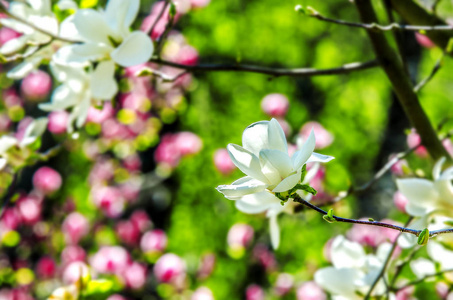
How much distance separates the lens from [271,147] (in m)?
0.67

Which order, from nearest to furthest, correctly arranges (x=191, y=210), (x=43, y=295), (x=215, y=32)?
1. (x=43, y=295)
2. (x=191, y=210)
3. (x=215, y=32)

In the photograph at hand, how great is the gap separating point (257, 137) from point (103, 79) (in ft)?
1.59

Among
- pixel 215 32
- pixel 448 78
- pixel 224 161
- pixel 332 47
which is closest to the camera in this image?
pixel 224 161

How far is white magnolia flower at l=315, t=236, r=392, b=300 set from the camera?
102cm

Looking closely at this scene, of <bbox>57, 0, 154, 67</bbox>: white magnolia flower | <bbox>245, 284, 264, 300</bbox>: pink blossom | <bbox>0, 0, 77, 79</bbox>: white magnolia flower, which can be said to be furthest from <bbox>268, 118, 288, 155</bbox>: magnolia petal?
<bbox>245, 284, 264, 300</bbox>: pink blossom

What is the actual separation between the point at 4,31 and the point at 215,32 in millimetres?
1780

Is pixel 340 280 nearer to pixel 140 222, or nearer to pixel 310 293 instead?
pixel 310 293

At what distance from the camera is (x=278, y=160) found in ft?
2.11

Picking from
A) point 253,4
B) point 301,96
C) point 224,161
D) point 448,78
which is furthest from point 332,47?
point 224,161

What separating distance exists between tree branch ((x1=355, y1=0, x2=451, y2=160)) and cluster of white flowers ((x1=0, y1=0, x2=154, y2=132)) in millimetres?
503

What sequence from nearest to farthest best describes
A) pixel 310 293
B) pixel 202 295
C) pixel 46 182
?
pixel 310 293 → pixel 202 295 → pixel 46 182

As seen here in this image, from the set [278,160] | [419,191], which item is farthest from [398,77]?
[278,160]

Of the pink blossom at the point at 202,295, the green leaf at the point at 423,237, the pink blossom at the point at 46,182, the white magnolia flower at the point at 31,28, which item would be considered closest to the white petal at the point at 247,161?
the green leaf at the point at 423,237

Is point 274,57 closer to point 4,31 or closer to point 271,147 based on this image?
point 4,31
